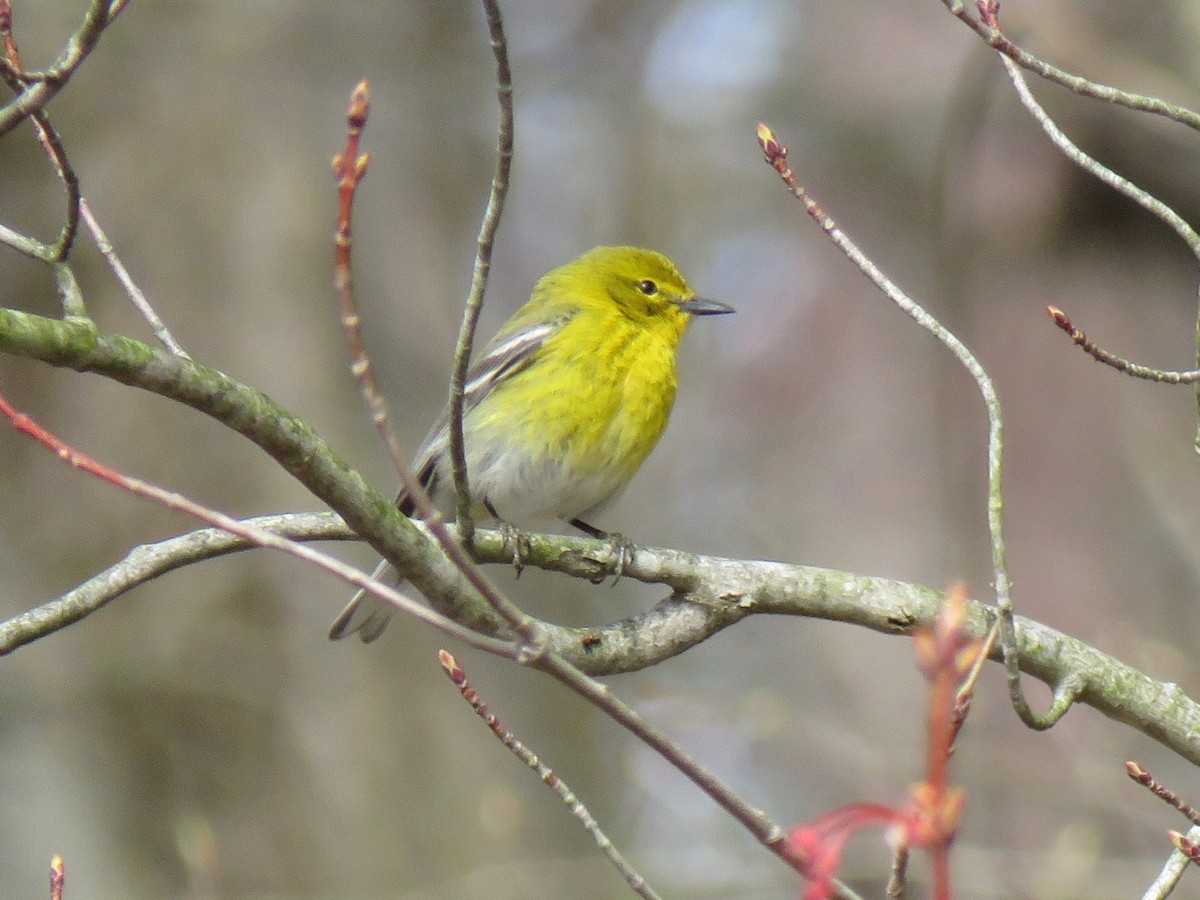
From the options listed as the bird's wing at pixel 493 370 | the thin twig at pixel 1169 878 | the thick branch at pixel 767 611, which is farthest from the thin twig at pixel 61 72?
the bird's wing at pixel 493 370

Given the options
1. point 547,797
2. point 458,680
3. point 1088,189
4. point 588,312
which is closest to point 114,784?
point 547,797

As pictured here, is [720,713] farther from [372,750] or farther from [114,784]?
[114,784]

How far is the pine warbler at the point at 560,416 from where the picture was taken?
5.09 meters

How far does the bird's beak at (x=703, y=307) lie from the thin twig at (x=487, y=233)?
2941 mm

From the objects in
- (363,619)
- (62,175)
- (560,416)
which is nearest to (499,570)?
(560,416)

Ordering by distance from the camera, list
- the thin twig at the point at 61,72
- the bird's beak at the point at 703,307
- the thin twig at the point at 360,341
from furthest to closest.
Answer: the bird's beak at the point at 703,307 → the thin twig at the point at 61,72 → the thin twig at the point at 360,341

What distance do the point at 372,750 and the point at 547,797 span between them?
157 centimetres

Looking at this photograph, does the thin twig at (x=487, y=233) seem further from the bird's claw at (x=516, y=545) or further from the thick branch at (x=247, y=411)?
the bird's claw at (x=516, y=545)

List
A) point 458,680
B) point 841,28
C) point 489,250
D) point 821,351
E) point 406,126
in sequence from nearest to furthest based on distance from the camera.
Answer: point 489,250 < point 458,680 < point 406,126 < point 841,28 < point 821,351

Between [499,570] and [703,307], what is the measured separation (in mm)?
3246

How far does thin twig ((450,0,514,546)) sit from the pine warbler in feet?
7.03

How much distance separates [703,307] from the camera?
5727mm

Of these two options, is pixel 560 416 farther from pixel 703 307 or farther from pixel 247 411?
pixel 247 411

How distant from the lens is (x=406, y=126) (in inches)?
340
